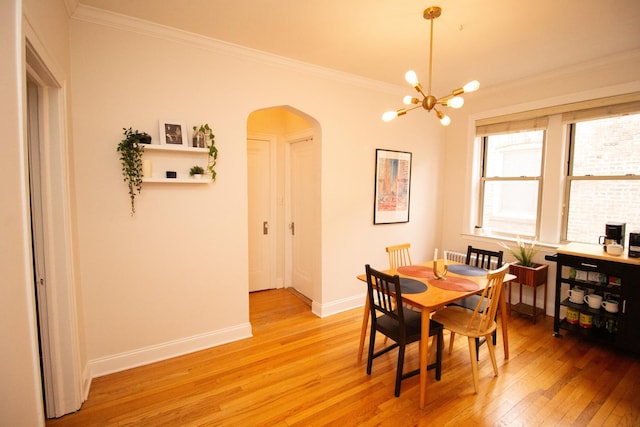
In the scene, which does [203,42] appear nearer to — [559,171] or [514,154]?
[514,154]

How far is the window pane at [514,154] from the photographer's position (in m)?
3.84

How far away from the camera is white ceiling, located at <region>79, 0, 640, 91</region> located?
223cm

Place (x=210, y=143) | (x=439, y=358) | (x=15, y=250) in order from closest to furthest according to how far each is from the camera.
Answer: (x=15, y=250), (x=439, y=358), (x=210, y=143)

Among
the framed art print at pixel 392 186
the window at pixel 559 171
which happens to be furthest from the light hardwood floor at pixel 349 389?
the framed art print at pixel 392 186

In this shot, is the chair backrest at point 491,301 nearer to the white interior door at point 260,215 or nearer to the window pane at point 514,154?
the window pane at point 514,154

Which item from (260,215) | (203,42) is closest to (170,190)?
(203,42)

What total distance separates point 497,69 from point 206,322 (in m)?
4.12

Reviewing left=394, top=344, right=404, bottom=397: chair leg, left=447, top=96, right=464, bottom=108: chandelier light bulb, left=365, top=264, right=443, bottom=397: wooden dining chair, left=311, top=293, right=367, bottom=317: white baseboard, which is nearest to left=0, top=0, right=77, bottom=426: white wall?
left=365, top=264, right=443, bottom=397: wooden dining chair

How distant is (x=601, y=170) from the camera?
334 centimetres

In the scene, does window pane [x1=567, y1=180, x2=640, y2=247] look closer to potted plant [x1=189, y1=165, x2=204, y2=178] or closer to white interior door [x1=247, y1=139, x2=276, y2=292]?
white interior door [x1=247, y1=139, x2=276, y2=292]

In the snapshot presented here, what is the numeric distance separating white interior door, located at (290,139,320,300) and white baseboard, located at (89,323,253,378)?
4.19ft

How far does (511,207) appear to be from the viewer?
4121mm

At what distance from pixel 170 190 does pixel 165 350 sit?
1.44 metres

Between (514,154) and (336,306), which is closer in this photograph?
(336,306)
